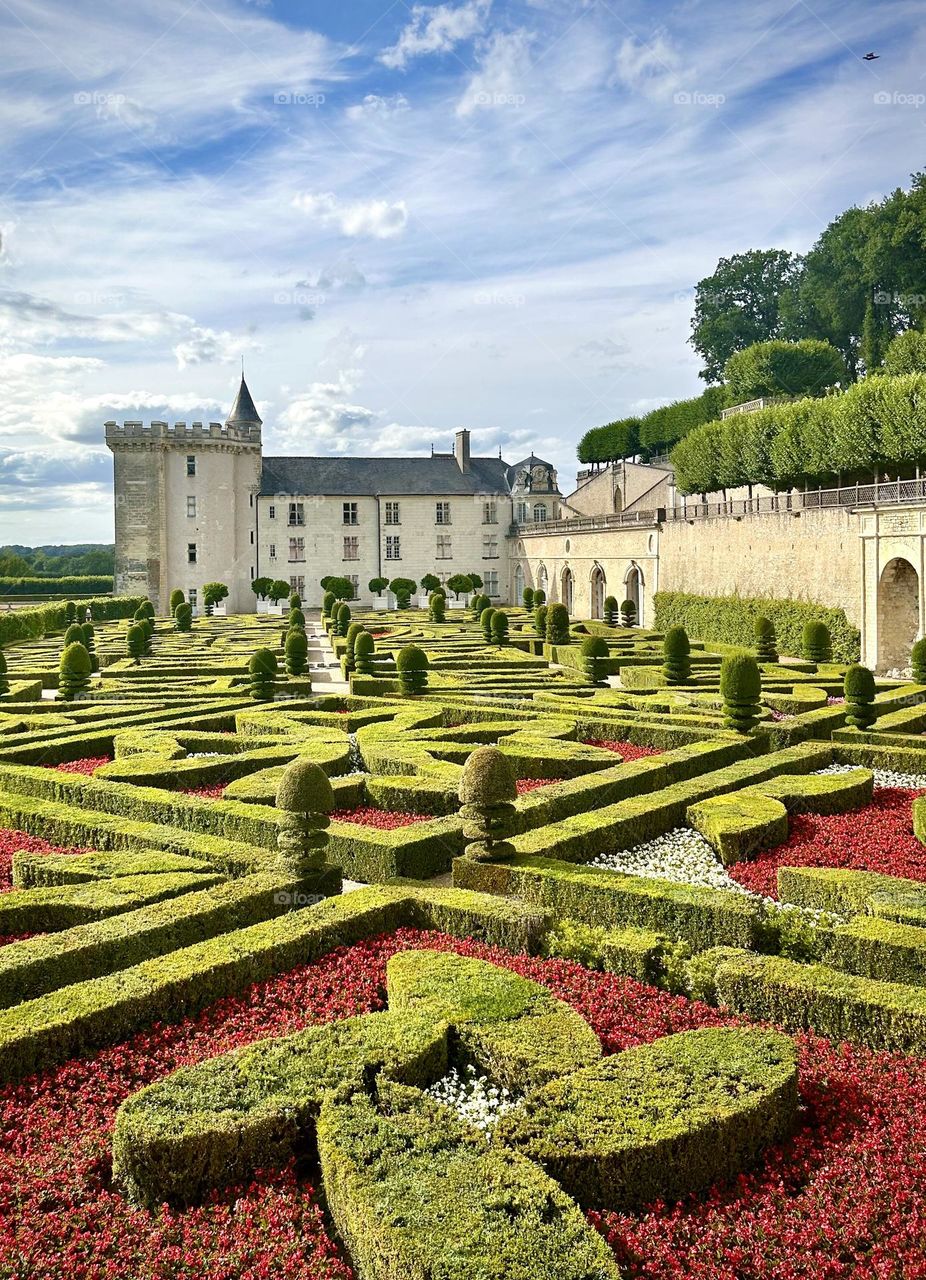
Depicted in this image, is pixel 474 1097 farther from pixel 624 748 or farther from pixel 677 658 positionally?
pixel 677 658

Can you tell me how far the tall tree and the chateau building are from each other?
46.1 feet

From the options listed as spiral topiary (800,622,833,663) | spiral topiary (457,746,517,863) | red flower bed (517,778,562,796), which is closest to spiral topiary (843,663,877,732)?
red flower bed (517,778,562,796)

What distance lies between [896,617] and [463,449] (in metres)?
36.1

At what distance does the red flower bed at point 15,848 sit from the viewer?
9.11 meters

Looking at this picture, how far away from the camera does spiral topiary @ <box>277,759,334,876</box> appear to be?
826 cm

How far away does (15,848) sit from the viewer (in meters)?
9.84

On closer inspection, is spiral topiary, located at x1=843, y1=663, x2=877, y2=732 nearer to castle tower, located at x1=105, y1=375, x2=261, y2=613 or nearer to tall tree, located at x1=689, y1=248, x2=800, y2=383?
castle tower, located at x1=105, y1=375, x2=261, y2=613

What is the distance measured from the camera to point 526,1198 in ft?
14.1

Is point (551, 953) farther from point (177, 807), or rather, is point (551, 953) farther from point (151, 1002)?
point (177, 807)

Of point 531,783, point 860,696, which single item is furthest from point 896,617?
point 531,783

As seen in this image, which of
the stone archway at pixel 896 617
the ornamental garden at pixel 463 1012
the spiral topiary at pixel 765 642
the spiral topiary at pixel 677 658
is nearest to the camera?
the ornamental garden at pixel 463 1012

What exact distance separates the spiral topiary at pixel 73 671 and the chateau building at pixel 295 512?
33069 millimetres

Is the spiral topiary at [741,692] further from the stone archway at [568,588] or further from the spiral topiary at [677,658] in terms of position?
the stone archway at [568,588]

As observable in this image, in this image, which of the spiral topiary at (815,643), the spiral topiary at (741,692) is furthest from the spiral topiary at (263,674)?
the spiral topiary at (815,643)
